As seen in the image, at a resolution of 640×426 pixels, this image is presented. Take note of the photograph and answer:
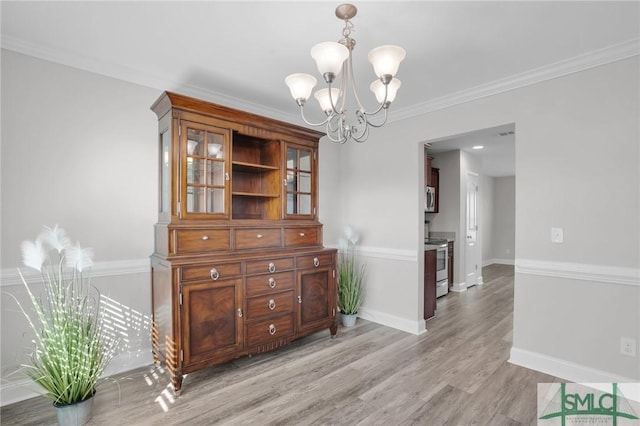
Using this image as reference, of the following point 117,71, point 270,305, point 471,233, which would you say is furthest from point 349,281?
point 471,233

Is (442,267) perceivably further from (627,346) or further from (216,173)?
(216,173)

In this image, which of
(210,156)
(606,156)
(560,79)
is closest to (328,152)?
(210,156)

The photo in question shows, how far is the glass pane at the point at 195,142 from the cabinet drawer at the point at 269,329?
1.52 metres

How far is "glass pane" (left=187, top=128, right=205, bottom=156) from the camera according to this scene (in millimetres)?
2518

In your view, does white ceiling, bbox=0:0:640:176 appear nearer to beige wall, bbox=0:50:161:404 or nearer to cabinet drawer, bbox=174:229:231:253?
beige wall, bbox=0:50:161:404

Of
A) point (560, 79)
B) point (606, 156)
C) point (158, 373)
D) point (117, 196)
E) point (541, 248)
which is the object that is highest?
point (560, 79)

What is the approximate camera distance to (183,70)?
268 cm

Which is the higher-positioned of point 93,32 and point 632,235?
point 93,32

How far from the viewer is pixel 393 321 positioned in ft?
12.3

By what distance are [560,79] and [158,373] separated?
164 inches

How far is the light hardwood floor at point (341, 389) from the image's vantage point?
2.05 meters

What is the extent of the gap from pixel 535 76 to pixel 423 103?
3.38 ft

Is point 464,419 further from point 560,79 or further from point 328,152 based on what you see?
point 328,152

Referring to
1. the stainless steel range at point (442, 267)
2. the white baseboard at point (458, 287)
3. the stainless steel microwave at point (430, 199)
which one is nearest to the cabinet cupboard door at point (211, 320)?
the stainless steel range at point (442, 267)
